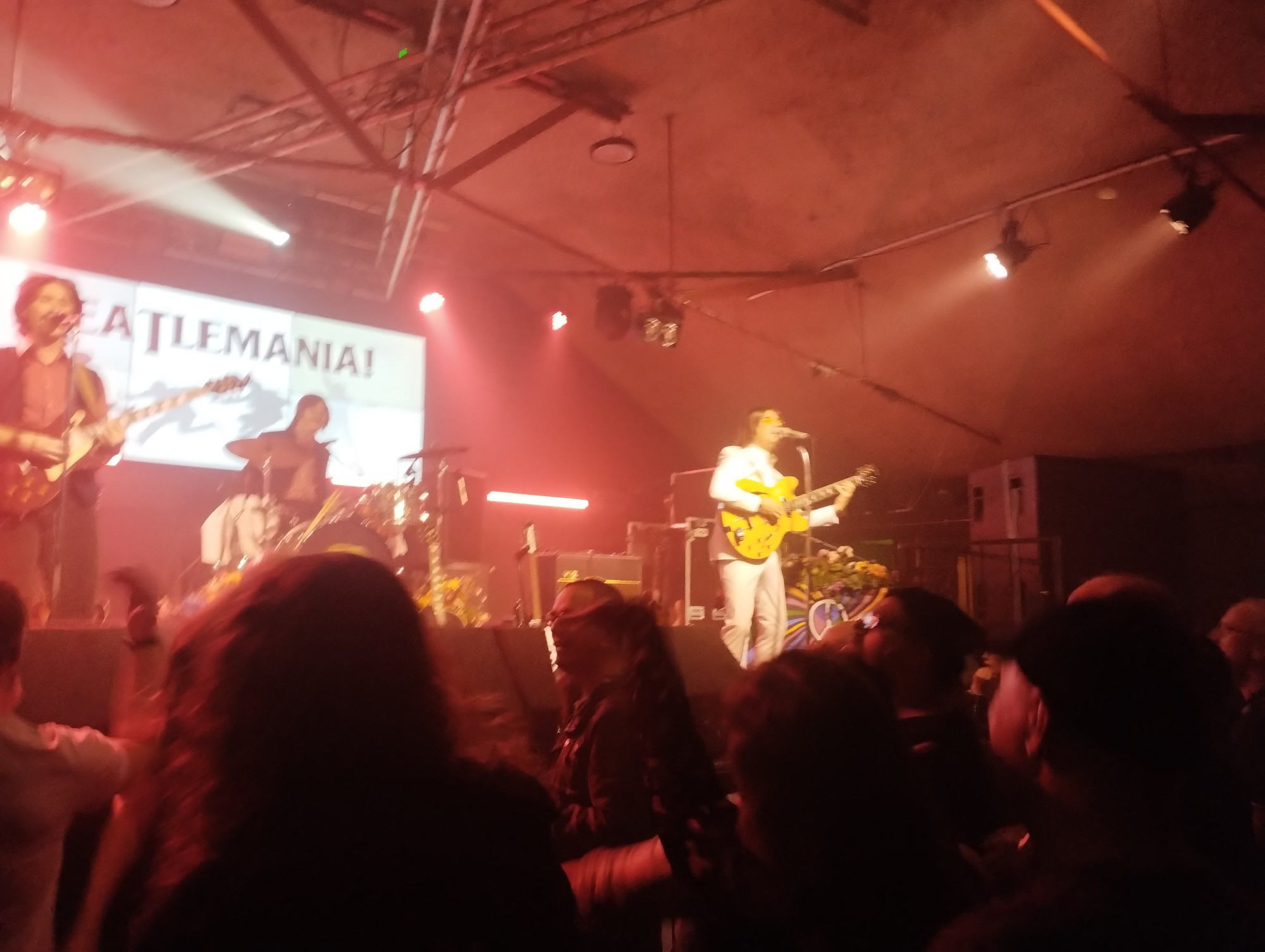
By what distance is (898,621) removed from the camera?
2.13 metres

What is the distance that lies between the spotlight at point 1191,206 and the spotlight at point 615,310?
11.8 feet

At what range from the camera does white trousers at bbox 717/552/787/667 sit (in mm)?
5863

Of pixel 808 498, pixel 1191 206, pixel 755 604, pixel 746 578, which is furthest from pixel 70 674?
pixel 1191 206

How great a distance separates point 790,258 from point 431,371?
142 inches

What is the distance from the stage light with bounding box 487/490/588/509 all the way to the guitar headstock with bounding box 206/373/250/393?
340 centimetres

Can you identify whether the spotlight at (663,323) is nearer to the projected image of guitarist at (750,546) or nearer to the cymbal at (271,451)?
the projected image of guitarist at (750,546)

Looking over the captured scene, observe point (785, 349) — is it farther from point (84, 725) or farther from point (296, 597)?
point (296, 597)

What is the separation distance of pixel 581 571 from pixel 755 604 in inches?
51.3

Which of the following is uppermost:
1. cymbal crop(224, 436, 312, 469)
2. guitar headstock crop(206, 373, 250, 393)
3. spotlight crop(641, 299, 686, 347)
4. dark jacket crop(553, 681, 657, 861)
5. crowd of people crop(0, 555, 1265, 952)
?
spotlight crop(641, 299, 686, 347)

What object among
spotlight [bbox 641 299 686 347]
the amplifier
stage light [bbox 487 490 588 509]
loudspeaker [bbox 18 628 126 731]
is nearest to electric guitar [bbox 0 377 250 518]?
loudspeaker [bbox 18 628 126 731]

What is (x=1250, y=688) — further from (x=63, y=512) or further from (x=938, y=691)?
(x=63, y=512)

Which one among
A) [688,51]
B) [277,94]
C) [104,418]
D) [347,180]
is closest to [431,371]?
[347,180]

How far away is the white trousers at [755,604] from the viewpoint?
5863 millimetres

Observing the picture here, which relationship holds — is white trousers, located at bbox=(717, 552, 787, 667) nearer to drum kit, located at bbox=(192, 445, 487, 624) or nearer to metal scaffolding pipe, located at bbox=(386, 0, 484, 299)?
drum kit, located at bbox=(192, 445, 487, 624)
